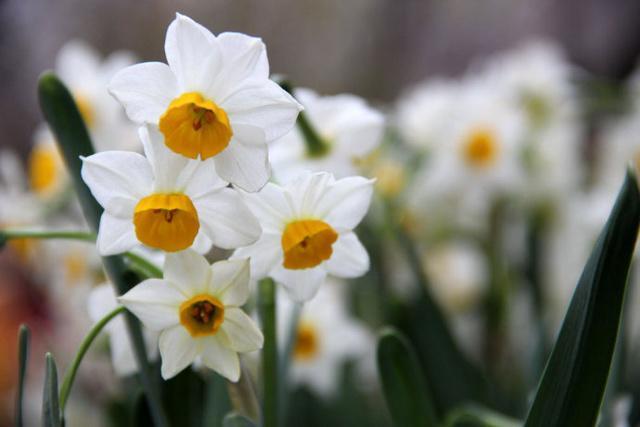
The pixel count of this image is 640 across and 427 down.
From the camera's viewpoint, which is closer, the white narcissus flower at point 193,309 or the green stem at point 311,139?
the white narcissus flower at point 193,309

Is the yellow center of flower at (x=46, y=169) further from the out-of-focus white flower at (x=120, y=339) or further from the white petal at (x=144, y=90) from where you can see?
the white petal at (x=144, y=90)

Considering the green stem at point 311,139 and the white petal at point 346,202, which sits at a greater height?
the green stem at point 311,139

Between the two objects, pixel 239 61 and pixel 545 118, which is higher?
pixel 545 118

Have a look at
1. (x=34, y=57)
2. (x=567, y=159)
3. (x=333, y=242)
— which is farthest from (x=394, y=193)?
(x=34, y=57)

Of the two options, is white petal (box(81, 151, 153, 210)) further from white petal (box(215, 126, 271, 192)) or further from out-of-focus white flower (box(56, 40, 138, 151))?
out-of-focus white flower (box(56, 40, 138, 151))

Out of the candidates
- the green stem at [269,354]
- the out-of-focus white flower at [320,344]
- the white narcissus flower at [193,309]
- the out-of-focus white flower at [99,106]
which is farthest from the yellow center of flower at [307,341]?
the white narcissus flower at [193,309]

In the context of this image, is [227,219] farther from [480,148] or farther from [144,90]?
[480,148]

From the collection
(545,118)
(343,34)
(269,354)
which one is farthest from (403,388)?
(343,34)
